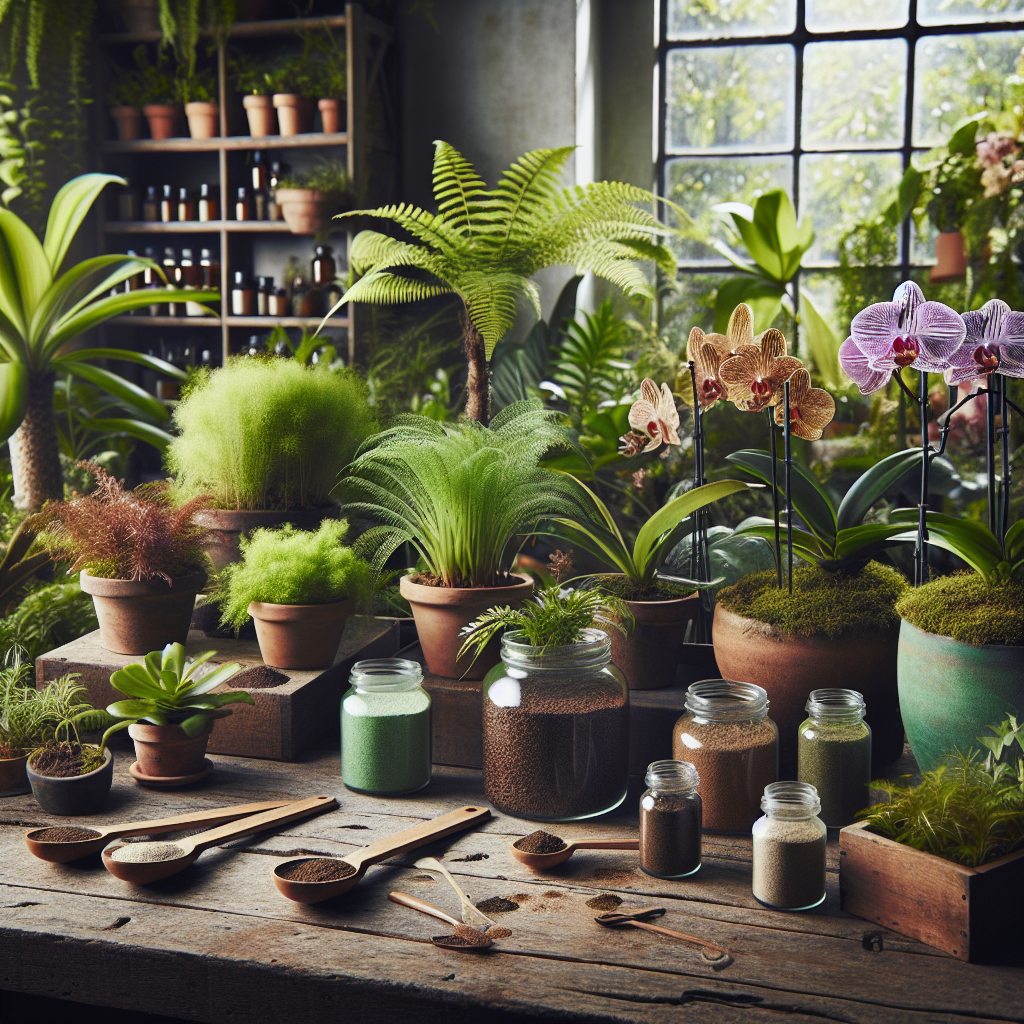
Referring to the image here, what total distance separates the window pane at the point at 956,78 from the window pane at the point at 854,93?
0.08m

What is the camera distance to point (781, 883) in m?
1.03

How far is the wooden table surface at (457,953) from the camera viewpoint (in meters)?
0.88

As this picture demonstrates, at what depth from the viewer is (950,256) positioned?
154 inches

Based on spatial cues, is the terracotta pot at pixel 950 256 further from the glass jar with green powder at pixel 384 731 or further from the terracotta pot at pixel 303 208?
the glass jar with green powder at pixel 384 731

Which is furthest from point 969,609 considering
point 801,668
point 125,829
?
point 125,829

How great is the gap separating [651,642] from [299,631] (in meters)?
0.50

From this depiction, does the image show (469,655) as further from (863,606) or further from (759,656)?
(863,606)

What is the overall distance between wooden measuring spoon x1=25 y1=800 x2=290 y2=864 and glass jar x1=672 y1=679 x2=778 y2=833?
51 centimetres

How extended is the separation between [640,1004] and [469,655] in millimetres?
638

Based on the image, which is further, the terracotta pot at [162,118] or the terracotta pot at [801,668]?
the terracotta pot at [162,118]

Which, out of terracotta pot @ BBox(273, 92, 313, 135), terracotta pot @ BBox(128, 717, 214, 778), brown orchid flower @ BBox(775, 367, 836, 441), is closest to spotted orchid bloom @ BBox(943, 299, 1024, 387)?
brown orchid flower @ BBox(775, 367, 836, 441)

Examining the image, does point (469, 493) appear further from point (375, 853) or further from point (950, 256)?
point (950, 256)

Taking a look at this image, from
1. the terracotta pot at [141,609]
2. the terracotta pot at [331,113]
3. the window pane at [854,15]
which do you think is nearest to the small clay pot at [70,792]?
the terracotta pot at [141,609]

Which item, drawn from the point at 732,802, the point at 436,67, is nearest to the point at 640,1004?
the point at 732,802
